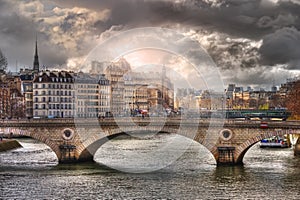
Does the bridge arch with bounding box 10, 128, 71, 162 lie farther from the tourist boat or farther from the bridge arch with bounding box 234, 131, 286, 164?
the tourist boat

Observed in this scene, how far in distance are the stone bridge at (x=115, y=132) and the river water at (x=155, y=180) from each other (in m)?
1.69

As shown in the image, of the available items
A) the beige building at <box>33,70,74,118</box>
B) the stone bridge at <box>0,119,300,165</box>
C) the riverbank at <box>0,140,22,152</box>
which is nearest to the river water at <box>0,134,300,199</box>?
the stone bridge at <box>0,119,300,165</box>

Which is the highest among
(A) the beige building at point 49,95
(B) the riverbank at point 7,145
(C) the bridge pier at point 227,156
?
(A) the beige building at point 49,95

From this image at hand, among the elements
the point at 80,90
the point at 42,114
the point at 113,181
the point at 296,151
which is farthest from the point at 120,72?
the point at 113,181

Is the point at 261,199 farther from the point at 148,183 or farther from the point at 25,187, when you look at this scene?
the point at 25,187

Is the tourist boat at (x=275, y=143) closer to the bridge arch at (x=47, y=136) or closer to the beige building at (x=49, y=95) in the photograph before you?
the bridge arch at (x=47, y=136)

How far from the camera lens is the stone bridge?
185ft

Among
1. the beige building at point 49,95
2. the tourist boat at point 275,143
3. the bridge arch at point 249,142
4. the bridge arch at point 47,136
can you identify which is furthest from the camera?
the beige building at point 49,95

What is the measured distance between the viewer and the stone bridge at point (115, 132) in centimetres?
5638

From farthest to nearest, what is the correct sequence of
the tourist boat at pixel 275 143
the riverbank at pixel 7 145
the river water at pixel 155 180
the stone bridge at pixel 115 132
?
the tourist boat at pixel 275 143
the riverbank at pixel 7 145
the stone bridge at pixel 115 132
the river water at pixel 155 180

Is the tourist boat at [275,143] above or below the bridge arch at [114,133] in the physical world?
below

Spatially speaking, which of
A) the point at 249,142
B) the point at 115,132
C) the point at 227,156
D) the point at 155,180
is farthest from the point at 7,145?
the point at 249,142

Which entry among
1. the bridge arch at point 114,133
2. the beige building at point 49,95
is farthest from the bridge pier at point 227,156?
the beige building at point 49,95

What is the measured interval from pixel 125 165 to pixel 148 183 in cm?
1123
